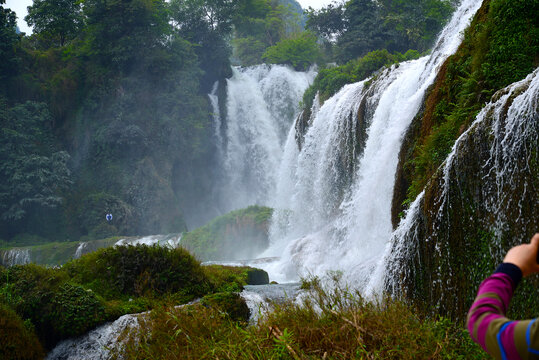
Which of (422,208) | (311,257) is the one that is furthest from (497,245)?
(311,257)

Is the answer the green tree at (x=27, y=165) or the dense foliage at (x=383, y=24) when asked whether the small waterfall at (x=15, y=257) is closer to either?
the green tree at (x=27, y=165)

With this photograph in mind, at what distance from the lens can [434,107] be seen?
324 inches

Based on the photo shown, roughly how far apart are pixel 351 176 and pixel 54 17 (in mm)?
25474

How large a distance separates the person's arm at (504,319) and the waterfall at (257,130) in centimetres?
2971

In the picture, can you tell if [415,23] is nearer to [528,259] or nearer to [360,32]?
[360,32]

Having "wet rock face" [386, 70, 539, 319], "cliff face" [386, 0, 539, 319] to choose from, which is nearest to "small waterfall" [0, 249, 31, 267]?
"cliff face" [386, 0, 539, 319]

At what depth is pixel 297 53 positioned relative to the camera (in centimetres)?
3447

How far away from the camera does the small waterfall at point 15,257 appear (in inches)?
826

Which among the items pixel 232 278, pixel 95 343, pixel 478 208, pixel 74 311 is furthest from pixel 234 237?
pixel 478 208

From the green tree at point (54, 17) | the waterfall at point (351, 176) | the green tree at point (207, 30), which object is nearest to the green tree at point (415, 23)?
the waterfall at point (351, 176)

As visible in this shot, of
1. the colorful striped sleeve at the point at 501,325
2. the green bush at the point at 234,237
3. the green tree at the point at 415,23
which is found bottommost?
the green bush at the point at 234,237

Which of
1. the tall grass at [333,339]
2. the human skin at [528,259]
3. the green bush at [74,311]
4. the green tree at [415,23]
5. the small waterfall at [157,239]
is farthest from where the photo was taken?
the green tree at [415,23]

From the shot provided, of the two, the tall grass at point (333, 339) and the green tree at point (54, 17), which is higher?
the green tree at point (54, 17)

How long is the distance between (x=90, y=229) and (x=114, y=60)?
1114cm
